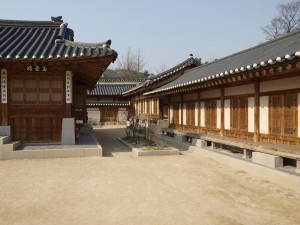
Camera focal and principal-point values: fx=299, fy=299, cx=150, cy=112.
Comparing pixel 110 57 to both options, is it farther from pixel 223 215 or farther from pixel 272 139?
pixel 223 215

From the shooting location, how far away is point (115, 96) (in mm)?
41156

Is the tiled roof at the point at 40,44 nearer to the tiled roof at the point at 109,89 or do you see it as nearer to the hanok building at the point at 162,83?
the hanok building at the point at 162,83

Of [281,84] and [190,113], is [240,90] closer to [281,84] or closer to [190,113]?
[281,84]

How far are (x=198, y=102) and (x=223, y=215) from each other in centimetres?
1041

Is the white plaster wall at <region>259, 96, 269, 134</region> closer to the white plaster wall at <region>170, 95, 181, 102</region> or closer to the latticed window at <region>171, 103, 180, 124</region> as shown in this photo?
the white plaster wall at <region>170, 95, 181, 102</region>

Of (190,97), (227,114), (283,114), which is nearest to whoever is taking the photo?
(283,114)

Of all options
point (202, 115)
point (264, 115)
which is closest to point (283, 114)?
point (264, 115)

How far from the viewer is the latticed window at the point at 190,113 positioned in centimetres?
1670

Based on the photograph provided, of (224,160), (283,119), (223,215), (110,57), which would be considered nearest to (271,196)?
(223,215)

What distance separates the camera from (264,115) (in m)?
10.2

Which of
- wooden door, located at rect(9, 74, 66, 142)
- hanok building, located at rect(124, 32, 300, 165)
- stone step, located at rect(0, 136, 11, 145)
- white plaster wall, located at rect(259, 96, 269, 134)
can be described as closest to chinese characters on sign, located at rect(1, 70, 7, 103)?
wooden door, located at rect(9, 74, 66, 142)

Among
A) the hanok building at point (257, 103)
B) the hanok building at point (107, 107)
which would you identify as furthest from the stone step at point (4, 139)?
the hanok building at point (107, 107)

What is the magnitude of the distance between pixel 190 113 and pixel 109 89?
26867 millimetres

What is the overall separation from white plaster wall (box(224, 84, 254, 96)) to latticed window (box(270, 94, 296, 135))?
138 cm
